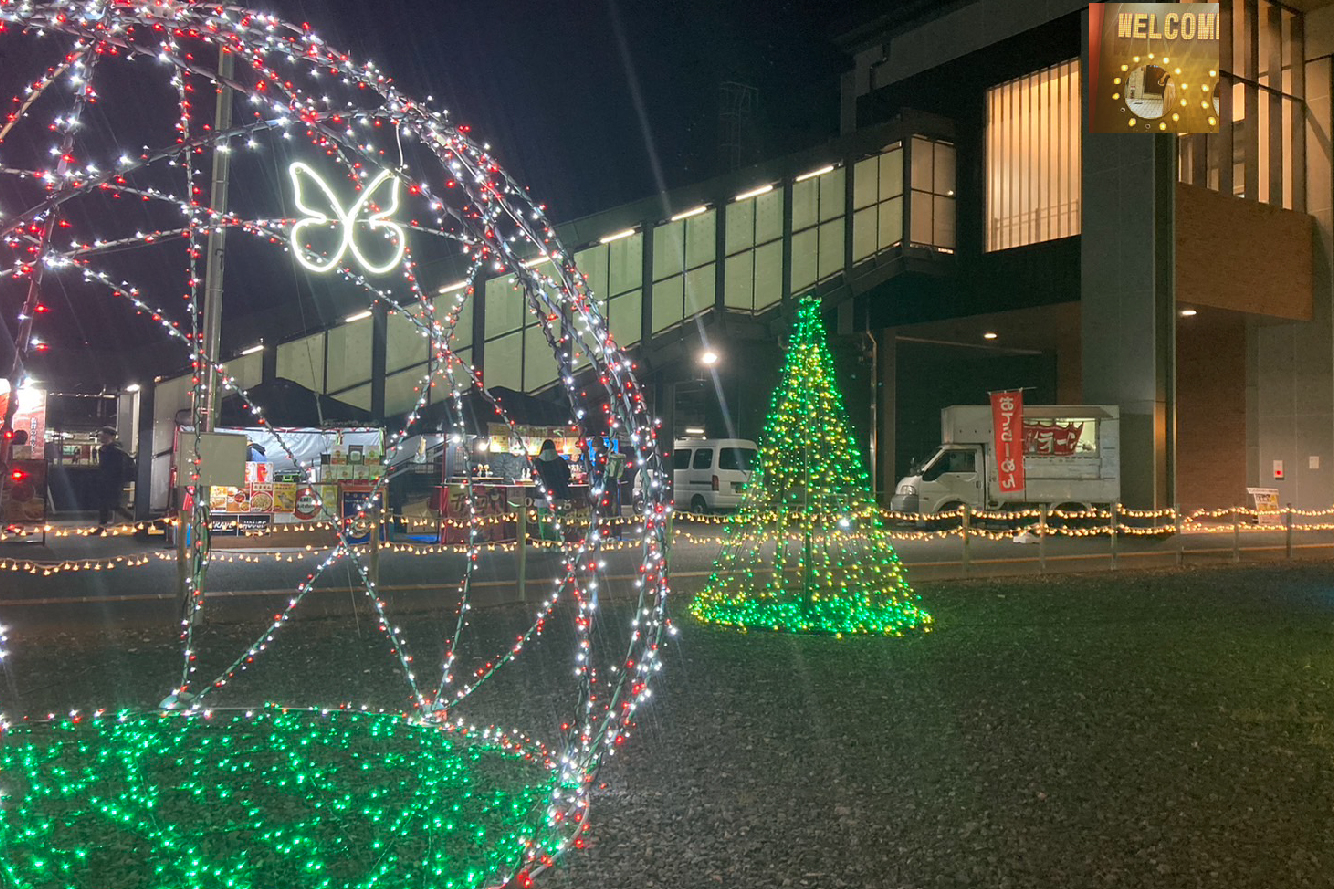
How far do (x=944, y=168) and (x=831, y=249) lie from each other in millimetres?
4302

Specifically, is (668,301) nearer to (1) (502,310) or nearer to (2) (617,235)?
(2) (617,235)

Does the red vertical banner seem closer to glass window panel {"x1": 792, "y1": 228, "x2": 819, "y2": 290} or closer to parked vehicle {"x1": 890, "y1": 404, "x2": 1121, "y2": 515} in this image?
parked vehicle {"x1": 890, "y1": 404, "x2": 1121, "y2": 515}

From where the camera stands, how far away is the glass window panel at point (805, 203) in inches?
1102

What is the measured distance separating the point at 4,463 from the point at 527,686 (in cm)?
373

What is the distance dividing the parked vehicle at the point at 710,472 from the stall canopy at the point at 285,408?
9471 mm

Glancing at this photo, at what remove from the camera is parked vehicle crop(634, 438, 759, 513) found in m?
26.2

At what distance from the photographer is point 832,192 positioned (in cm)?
2847

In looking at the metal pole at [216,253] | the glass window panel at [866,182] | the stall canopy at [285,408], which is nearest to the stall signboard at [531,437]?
the stall canopy at [285,408]

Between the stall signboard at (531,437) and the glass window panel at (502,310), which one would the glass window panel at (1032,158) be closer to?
the glass window panel at (502,310)

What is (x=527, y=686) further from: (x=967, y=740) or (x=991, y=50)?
(x=991, y=50)

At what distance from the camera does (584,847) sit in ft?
13.7

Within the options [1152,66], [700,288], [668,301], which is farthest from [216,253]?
[1152,66]

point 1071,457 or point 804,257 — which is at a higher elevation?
point 804,257

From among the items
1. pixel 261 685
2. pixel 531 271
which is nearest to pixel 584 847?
pixel 531 271
